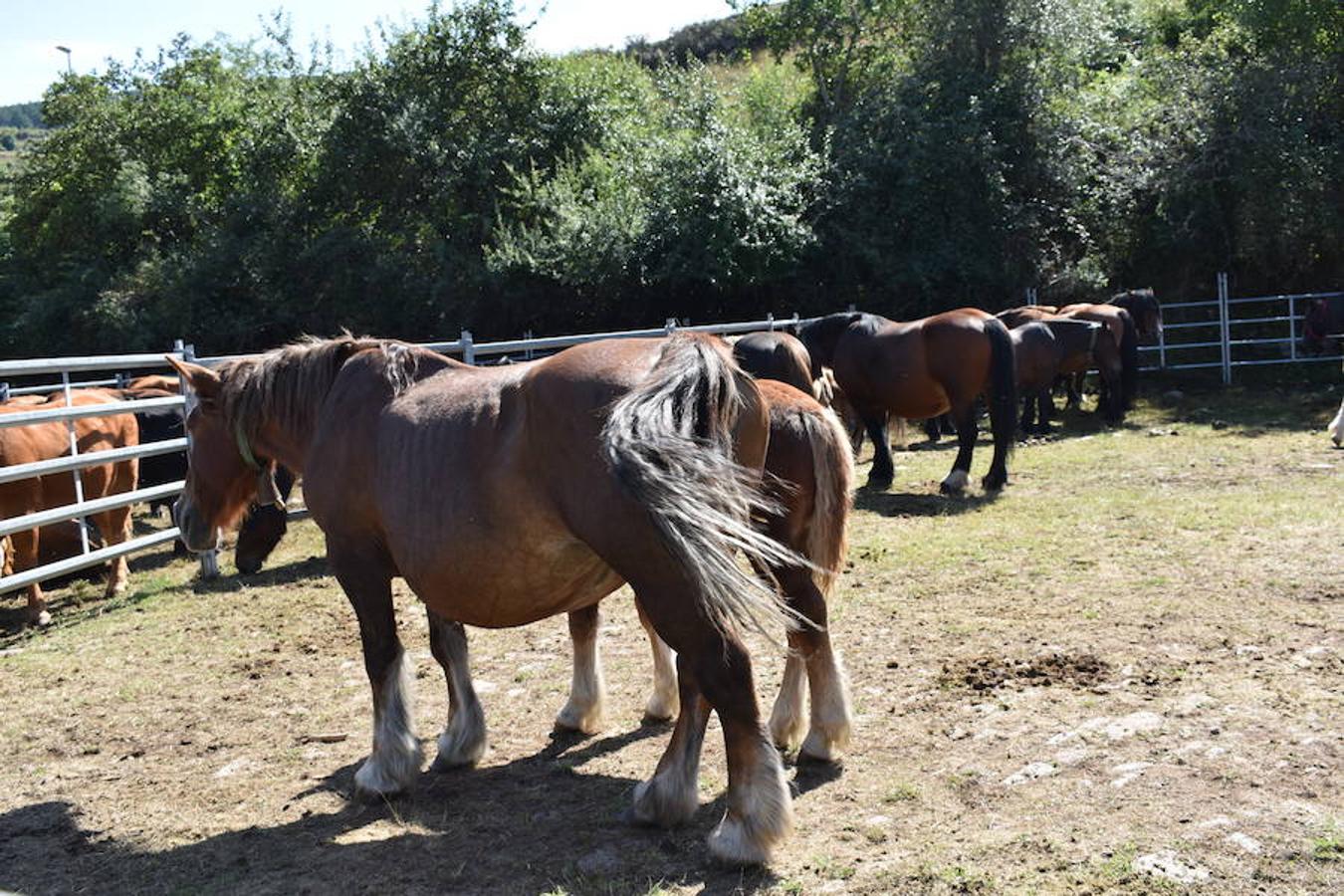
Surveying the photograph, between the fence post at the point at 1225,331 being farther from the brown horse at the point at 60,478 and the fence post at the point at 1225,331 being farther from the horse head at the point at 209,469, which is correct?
the horse head at the point at 209,469

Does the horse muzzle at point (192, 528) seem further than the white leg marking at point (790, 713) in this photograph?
Yes

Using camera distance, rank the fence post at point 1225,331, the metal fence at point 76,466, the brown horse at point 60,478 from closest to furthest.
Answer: the metal fence at point 76,466 → the brown horse at point 60,478 → the fence post at point 1225,331

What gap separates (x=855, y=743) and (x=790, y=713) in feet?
0.95

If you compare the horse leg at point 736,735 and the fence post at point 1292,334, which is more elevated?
the fence post at point 1292,334

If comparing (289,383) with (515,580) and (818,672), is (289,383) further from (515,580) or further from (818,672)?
(818,672)

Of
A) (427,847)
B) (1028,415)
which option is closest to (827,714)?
(427,847)

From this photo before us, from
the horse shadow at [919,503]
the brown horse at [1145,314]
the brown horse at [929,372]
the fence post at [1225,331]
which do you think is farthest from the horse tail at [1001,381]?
the fence post at [1225,331]

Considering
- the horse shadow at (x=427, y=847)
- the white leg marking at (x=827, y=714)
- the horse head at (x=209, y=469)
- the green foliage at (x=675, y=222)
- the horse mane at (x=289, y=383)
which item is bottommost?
the horse shadow at (x=427, y=847)

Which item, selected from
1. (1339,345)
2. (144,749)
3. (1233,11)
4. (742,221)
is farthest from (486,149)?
(144,749)

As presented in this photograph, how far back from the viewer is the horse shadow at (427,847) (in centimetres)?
345

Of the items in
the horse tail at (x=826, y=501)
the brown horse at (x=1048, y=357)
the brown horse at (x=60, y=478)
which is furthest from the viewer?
the brown horse at (x=1048, y=357)

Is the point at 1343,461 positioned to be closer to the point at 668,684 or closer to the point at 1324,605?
the point at 1324,605

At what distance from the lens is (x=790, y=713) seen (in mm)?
4414

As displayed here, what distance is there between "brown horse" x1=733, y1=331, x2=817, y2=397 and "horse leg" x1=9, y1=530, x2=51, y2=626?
5.40 m
